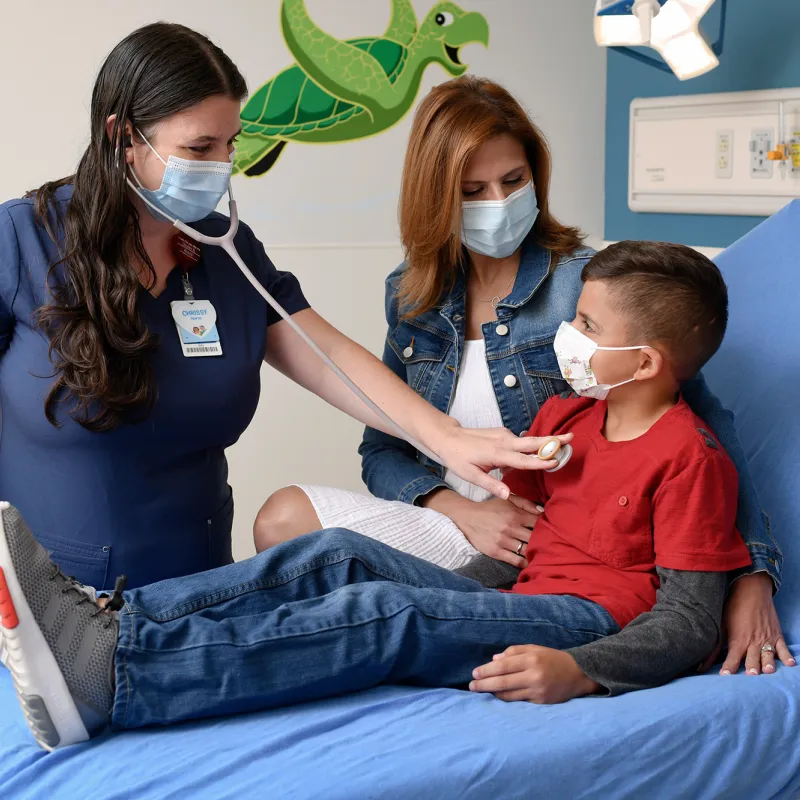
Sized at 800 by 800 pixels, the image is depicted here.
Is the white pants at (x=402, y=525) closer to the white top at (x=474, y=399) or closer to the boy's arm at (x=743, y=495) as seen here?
the white top at (x=474, y=399)

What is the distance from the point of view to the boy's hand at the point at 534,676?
48.9 inches

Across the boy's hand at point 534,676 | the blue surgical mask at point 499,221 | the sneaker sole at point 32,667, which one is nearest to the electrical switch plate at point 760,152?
the blue surgical mask at point 499,221

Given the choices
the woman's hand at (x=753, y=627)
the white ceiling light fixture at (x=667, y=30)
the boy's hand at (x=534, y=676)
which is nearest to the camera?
the boy's hand at (x=534, y=676)

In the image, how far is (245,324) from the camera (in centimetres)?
173

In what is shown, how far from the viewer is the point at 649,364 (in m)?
1.50

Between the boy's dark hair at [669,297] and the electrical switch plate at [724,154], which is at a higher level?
the electrical switch plate at [724,154]

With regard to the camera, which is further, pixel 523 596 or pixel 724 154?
pixel 724 154

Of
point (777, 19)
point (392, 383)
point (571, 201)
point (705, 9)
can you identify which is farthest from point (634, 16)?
point (392, 383)

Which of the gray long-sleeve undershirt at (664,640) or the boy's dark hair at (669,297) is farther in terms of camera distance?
the boy's dark hair at (669,297)

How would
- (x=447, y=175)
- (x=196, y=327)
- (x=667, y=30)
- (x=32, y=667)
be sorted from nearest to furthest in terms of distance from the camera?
(x=32, y=667)
(x=196, y=327)
(x=447, y=175)
(x=667, y=30)

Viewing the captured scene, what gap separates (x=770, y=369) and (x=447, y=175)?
67cm

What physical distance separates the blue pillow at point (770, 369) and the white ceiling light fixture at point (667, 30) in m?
0.73

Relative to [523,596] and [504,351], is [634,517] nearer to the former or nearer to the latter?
[523,596]

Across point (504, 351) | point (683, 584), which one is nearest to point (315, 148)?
point (504, 351)
